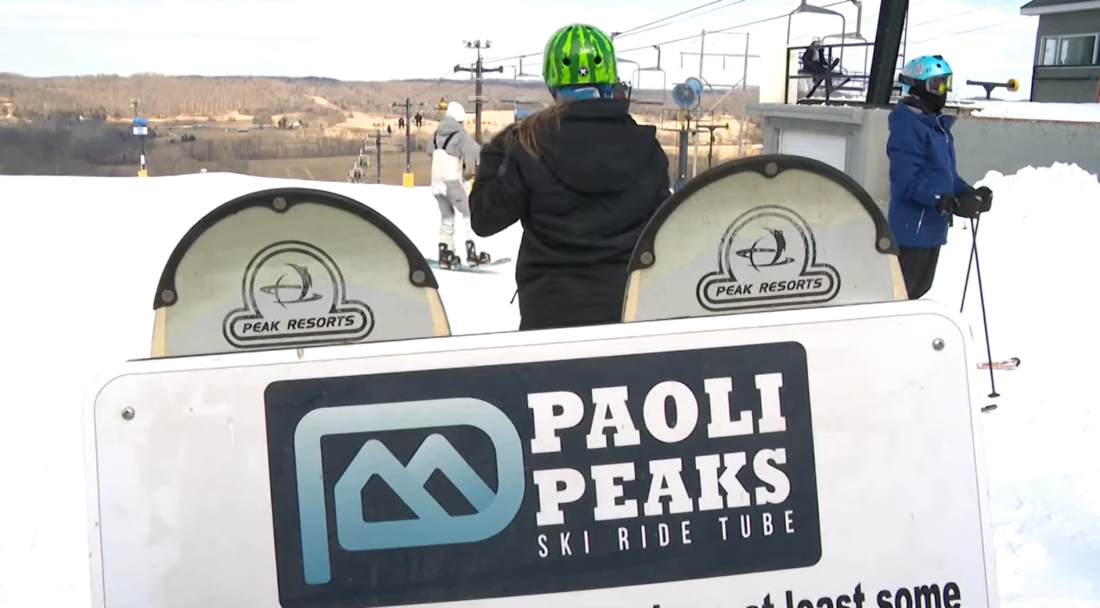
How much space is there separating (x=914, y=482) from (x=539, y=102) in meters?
1.73

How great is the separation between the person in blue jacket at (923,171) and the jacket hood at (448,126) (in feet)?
21.4

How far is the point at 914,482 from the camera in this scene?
170cm

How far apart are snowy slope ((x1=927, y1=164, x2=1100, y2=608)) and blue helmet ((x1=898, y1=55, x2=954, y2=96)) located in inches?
73.6

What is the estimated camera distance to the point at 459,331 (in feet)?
27.0

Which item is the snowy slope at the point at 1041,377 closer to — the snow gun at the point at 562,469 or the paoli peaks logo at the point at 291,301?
the snow gun at the point at 562,469

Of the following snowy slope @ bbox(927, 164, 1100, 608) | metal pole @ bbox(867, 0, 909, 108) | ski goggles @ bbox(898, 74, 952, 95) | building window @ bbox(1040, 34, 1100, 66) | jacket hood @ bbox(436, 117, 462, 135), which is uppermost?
building window @ bbox(1040, 34, 1100, 66)

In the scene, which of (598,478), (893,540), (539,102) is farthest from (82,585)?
(893,540)

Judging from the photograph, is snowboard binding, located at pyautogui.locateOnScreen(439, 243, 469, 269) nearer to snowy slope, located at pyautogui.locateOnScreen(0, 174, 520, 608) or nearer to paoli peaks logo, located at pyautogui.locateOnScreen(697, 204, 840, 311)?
snowy slope, located at pyautogui.locateOnScreen(0, 174, 520, 608)

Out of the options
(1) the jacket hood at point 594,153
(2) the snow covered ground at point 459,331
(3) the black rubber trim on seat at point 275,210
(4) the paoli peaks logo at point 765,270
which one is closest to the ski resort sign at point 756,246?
(4) the paoli peaks logo at point 765,270

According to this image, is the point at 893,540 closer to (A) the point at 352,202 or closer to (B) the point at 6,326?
(A) the point at 352,202

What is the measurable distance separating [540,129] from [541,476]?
1.36 meters

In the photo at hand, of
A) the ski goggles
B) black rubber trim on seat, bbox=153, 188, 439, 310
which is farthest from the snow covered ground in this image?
the ski goggles

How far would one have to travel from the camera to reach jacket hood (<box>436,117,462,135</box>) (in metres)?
11.1

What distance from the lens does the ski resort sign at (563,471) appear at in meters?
1.61
